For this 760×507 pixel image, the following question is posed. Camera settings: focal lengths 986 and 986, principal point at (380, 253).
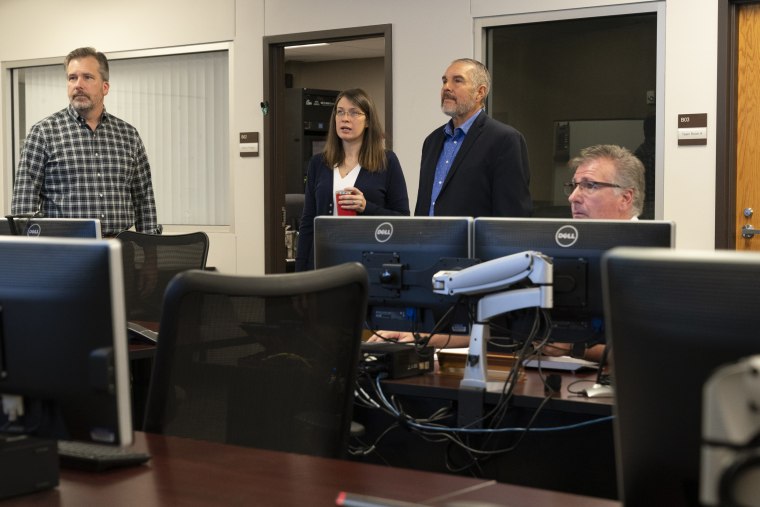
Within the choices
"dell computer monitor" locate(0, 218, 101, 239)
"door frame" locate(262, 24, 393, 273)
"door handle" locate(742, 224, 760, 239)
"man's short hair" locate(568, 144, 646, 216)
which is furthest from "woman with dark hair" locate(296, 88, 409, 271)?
"door frame" locate(262, 24, 393, 273)

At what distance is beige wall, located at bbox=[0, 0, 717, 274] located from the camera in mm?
4766

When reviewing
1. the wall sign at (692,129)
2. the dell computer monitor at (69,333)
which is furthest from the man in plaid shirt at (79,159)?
the dell computer monitor at (69,333)

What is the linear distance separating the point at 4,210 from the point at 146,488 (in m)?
6.75

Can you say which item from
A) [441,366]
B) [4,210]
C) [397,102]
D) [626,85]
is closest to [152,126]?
[4,210]

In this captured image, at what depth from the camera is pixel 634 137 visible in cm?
503

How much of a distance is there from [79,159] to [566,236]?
265 centimetres

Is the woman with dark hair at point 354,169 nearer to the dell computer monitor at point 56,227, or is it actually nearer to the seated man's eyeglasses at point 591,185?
the seated man's eyeglasses at point 591,185

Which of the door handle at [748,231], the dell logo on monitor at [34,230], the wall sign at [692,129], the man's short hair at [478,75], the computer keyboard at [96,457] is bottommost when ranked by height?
the computer keyboard at [96,457]

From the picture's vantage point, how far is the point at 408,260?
2.57 m

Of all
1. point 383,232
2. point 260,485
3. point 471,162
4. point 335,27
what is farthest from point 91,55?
point 260,485

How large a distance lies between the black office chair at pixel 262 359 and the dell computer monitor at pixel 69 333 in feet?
1.39

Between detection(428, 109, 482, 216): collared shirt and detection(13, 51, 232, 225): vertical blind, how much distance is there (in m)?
2.72

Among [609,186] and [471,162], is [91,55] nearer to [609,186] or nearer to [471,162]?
[471,162]

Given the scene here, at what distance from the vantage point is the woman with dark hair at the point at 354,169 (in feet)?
13.6
